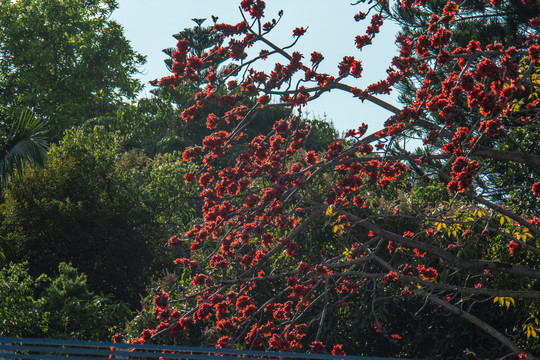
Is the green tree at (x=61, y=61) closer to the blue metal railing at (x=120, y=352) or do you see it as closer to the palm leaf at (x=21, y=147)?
the palm leaf at (x=21, y=147)

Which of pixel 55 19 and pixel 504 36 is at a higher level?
pixel 55 19

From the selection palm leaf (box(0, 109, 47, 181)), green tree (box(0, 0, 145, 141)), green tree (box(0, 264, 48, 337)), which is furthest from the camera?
green tree (box(0, 0, 145, 141))

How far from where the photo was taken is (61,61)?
2580 cm

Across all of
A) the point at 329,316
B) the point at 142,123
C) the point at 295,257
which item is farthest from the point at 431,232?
the point at 142,123

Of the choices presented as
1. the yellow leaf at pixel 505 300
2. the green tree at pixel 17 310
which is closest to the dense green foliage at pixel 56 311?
the green tree at pixel 17 310

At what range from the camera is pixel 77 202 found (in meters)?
14.6

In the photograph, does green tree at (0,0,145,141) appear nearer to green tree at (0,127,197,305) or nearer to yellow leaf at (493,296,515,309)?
green tree at (0,127,197,305)

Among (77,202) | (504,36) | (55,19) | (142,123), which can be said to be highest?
(55,19)

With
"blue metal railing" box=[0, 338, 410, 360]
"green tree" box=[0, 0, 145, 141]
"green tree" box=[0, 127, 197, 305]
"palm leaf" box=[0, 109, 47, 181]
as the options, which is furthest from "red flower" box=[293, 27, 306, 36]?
"green tree" box=[0, 0, 145, 141]

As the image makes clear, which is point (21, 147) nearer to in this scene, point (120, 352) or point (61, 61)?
point (120, 352)

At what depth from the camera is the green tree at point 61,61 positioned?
2439 cm

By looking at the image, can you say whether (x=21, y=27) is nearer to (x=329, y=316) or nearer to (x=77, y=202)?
(x=77, y=202)

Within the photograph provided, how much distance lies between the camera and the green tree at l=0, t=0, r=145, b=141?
80.0 ft

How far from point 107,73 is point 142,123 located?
7.84ft
